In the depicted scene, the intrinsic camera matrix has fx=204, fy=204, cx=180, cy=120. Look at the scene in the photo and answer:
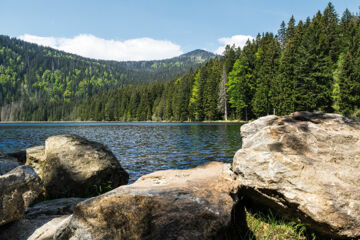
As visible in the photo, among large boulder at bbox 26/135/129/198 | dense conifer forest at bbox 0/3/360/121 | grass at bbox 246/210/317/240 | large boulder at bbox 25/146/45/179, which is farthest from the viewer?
dense conifer forest at bbox 0/3/360/121

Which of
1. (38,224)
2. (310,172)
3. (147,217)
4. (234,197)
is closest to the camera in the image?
(147,217)

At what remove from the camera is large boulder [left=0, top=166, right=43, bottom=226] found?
12.2ft

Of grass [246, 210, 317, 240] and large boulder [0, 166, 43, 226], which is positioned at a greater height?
large boulder [0, 166, 43, 226]

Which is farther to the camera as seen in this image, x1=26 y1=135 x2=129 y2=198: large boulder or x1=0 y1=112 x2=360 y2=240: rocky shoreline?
x1=26 y1=135 x2=129 y2=198: large boulder

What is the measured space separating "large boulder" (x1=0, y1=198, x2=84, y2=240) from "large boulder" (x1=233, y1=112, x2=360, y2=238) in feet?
11.5

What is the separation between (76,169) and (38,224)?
250 centimetres

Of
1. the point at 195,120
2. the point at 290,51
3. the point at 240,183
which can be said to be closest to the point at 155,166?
the point at 240,183

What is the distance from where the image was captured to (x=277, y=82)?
157 feet

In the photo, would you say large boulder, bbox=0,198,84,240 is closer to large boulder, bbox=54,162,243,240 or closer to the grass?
large boulder, bbox=54,162,243,240

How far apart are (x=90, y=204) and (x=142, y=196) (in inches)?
26.6

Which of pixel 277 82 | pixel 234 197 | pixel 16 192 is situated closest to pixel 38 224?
pixel 16 192

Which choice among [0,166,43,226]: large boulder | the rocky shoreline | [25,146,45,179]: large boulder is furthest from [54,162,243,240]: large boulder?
[25,146,45,179]: large boulder

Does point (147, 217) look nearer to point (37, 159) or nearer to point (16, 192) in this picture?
point (16, 192)

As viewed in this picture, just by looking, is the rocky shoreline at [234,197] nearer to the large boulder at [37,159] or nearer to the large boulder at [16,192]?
the large boulder at [16,192]
